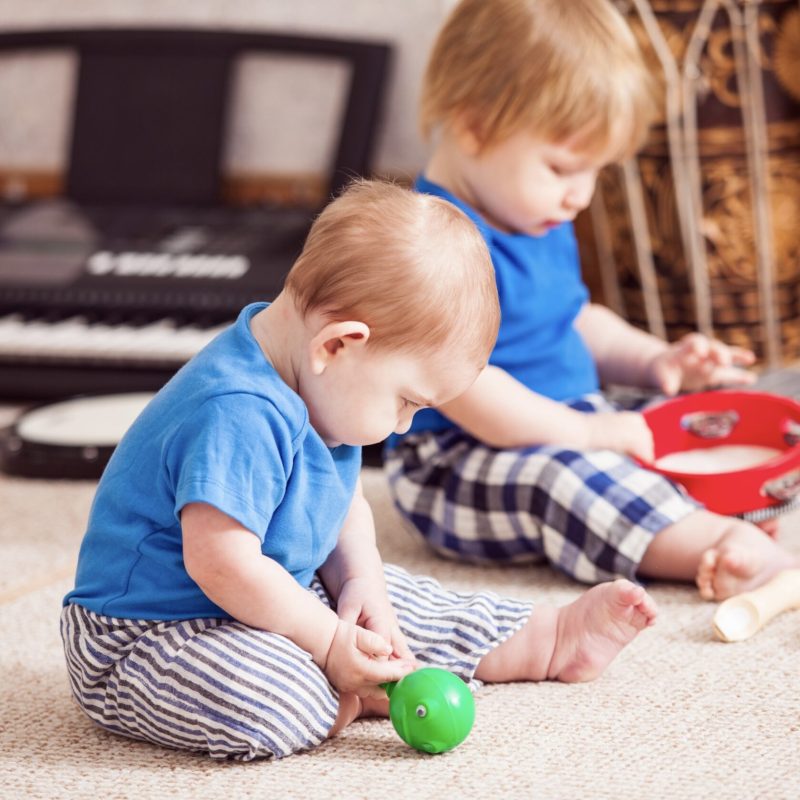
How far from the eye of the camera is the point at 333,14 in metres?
2.27

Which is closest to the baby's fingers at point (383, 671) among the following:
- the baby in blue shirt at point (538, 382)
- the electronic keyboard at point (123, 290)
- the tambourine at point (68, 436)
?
the baby in blue shirt at point (538, 382)

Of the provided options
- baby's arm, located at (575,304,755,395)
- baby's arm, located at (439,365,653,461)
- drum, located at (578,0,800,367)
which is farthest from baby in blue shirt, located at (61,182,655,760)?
drum, located at (578,0,800,367)

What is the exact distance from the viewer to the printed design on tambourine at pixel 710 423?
4.89 feet

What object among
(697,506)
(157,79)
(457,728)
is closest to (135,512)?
(457,728)

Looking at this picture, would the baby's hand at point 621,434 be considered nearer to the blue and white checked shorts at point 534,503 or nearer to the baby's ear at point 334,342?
the blue and white checked shorts at point 534,503

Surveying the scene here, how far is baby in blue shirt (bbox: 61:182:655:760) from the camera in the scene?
0.91 metres

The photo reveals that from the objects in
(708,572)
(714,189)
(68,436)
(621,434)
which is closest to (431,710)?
(708,572)

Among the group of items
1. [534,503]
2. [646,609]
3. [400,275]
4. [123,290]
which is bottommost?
[123,290]

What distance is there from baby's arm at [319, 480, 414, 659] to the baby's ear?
199mm

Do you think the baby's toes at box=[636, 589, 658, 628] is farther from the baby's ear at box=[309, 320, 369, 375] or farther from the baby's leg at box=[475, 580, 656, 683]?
the baby's ear at box=[309, 320, 369, 375]

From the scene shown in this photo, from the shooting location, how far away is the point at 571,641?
109 centimetres

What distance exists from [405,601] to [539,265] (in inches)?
20.8

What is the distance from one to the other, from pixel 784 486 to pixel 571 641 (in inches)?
15.4

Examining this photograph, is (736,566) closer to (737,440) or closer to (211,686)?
(737,440)
